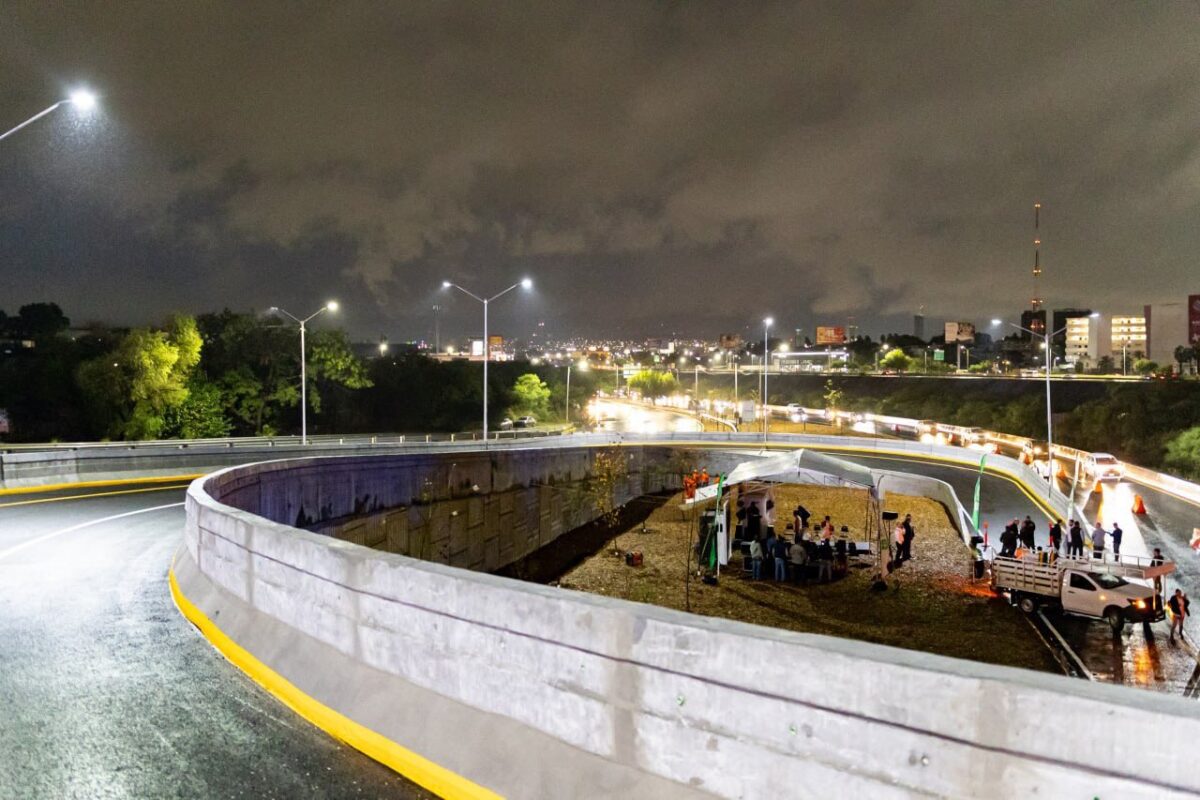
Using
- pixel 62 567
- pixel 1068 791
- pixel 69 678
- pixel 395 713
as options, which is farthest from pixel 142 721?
pixel 62 567

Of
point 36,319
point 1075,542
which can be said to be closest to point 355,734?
point 1075,542

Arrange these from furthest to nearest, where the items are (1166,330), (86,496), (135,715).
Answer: (1166,330)
(86,496)
(135,715)

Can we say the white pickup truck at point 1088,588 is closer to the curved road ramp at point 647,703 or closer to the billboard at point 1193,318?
the curved road ramp at point 647,703

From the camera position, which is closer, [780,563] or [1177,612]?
[1177,612]

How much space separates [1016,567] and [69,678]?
1878 centimetres

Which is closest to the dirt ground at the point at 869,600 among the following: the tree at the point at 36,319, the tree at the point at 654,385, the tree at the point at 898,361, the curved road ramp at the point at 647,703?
the curved road ramp at the point at 647,703

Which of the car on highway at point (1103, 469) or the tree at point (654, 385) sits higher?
the tree at point (654, 385)

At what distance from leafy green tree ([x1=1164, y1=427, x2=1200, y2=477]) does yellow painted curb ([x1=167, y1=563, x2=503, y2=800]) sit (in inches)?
2402

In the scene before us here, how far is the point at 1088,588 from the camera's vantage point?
1817 centimetres

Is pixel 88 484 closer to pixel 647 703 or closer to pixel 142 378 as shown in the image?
pixel 647 703

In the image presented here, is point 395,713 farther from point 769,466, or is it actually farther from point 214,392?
point 214,392

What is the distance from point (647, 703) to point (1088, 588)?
17.3 metres

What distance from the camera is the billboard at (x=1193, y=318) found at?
409 ft

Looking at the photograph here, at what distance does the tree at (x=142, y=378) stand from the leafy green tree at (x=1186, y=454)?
65036 mm
